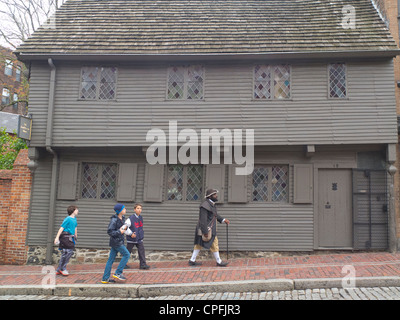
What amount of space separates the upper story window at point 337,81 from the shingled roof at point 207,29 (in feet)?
1.95

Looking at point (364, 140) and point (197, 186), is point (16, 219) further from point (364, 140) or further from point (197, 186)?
point (364, 140)

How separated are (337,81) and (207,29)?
4276mm

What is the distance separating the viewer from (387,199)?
912 centimetres

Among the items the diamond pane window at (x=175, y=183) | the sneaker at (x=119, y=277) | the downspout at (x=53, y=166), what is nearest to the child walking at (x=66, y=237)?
the sneaker at (x=119, y=277)

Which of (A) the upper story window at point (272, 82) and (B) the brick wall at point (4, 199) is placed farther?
(B) the brick wall at point (4, 199)

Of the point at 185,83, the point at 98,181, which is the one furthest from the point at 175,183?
the point at 185,83

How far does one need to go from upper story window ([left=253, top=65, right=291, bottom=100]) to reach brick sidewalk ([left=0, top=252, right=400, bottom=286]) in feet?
15.2

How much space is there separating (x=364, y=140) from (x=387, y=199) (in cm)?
179

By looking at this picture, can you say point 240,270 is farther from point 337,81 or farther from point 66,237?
point 337,81

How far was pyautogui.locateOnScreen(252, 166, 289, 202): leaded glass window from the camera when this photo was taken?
374 inches

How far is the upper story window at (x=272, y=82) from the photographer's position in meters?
9.54

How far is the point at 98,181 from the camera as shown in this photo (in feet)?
32.7

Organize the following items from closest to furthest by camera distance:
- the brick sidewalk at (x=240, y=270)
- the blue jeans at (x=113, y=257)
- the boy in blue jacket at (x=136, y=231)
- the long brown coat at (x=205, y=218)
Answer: the blue jeans at (x=113, y=257) → the brick sidewalk at (x=240, y=270) → the long brown coat at (x=205, y=218) → the boy in blue jacket at (x=136, y=231)

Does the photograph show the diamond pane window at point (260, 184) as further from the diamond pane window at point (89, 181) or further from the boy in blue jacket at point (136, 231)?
the diamond pane window at point (89, 181)
